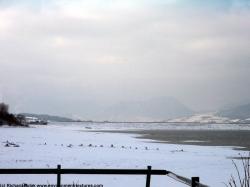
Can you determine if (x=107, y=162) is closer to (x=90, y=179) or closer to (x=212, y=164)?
(x=212, y=164)

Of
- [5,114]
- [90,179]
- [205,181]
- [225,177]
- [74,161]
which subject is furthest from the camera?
[5,114]

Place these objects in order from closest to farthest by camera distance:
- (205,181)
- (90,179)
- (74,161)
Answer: (90,179)
(205,181)
(74,161)

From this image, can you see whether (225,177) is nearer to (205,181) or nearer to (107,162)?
(205,181)

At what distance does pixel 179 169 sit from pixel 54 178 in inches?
271

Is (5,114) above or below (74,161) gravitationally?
above

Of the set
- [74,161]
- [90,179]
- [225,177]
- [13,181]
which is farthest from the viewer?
[74,161]

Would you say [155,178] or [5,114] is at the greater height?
[5,114]

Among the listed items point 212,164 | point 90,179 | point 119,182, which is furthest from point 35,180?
point 212,164

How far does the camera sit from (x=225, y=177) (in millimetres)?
17797

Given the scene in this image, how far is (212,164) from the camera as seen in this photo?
76.2 feet

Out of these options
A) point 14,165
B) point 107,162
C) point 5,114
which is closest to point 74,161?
point 107,162

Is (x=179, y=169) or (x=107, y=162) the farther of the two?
(x=107, y=162)

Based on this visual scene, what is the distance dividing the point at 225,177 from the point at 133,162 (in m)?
6.06

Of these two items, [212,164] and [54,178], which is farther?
[212,164]
